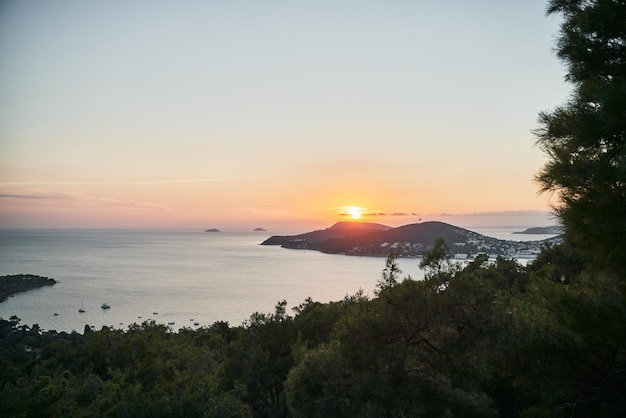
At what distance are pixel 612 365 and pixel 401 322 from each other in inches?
107

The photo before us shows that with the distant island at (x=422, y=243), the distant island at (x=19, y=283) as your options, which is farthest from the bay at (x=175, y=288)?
the distant island at (x=422, y=243)

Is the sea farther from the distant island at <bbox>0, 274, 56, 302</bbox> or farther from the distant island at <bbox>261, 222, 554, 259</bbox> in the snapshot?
the distant island at <bbox>261, 222, 554, 259</bbox>

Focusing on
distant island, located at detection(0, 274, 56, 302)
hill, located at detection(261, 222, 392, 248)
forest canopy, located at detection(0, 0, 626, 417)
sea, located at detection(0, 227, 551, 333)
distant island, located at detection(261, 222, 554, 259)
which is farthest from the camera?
hill, located at detection(261, 222, 392, 248)

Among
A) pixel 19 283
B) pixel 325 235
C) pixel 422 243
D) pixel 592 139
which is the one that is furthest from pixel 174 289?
pixel 325 235

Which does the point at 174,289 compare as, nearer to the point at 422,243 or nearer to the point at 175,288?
the point at 175,288

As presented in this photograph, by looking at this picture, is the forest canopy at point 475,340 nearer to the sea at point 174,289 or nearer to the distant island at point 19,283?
the sea at point 174,289

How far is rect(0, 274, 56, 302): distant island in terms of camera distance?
48559 mm

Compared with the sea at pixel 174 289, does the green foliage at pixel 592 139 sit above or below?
above

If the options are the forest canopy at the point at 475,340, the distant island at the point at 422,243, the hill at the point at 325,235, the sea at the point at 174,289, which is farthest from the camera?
the hill at the point at 325,235

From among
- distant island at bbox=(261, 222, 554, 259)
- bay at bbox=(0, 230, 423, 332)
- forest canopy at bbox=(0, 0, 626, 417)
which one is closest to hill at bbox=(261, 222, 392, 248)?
distant island at bbox=(261, 222, 554, 259)

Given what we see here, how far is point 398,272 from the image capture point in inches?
265

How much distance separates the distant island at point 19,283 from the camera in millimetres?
48559

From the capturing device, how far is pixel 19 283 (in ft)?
169

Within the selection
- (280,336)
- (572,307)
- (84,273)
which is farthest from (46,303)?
(572,307)
